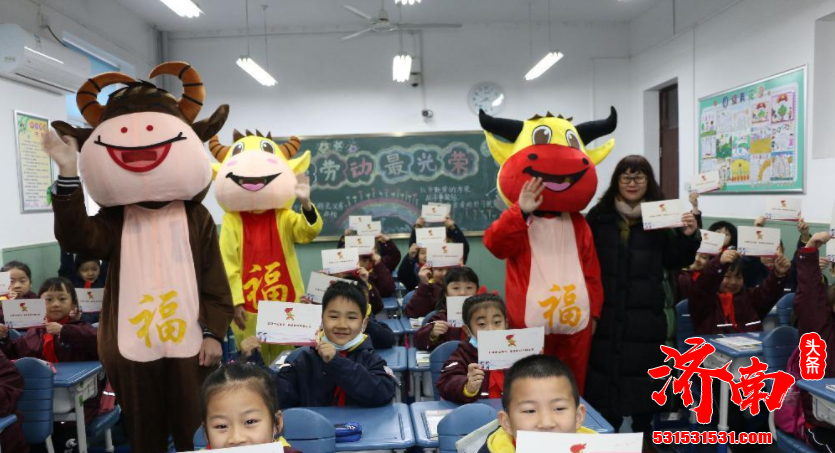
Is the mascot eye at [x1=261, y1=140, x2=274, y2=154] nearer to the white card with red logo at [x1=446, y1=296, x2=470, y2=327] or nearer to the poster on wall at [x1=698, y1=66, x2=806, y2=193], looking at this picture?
the white card with red logo at [x1=446, y1=296, x2=470, y2=327]

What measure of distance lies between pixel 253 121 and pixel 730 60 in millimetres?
5200

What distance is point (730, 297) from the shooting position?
11.8 feet

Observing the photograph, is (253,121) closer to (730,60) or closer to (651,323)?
(730,60)

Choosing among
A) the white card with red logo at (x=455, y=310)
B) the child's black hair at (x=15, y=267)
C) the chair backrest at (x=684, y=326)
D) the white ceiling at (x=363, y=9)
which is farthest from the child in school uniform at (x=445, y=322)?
the white ceiling at (x=363, y=9)

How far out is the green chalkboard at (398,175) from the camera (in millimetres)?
7301

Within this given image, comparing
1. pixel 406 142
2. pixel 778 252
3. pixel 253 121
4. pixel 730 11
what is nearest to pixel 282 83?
pixel 253 121

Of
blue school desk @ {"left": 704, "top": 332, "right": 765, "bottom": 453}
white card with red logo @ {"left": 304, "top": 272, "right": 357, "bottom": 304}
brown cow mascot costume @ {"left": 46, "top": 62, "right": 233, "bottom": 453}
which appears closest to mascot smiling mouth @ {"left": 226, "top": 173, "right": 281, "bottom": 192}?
white card with red logo @ {"left": 304, "top": 272, "right": 357, "bottom": 304}

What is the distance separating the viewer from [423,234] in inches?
197

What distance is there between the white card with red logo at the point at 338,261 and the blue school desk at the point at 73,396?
4.80 feet

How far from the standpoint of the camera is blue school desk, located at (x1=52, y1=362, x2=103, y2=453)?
2.85 meters

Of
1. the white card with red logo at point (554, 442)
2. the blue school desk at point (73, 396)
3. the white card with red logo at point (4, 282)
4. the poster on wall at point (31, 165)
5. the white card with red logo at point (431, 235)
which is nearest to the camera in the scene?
the white card with red logo at point (554, 442)

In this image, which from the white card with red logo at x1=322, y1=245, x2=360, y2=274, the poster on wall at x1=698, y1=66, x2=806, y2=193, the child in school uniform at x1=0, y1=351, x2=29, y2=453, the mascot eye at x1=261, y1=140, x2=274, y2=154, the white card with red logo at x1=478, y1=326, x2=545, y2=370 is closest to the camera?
the white card with red logo at x1=478, y1=326, x2=545, y2=370

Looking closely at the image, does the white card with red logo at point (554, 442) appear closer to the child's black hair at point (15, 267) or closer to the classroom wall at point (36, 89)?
the child's black hair at point (15, 267)

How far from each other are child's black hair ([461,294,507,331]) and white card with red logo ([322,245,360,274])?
1323 mm
